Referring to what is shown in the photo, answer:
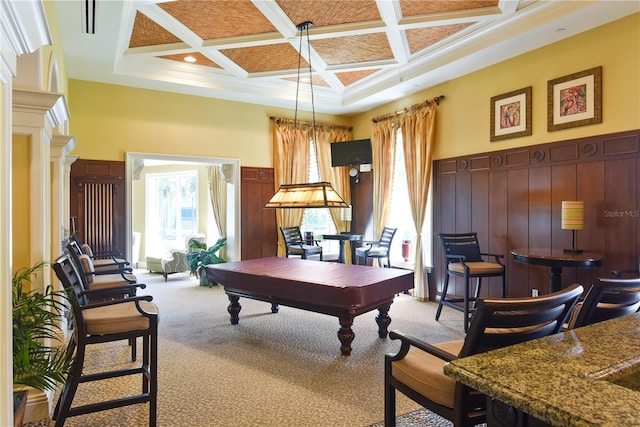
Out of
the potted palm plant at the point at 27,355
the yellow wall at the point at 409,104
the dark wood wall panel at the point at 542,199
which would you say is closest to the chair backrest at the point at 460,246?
the dark wood wall panel at the point at 542,199

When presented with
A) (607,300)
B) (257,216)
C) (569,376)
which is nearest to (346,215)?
(257,216)

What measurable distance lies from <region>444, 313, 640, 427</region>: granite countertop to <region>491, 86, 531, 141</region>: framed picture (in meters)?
3.98

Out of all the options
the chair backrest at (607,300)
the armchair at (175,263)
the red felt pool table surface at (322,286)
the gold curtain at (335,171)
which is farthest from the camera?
A: the armchair at (175,263)

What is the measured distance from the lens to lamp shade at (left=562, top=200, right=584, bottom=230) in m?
3.88

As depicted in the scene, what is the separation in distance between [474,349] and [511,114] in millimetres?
4037

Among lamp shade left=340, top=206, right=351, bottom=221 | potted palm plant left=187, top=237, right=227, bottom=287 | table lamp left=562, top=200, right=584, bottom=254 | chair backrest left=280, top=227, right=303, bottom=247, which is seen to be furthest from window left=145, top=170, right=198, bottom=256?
table lamp left=562, top=200, right=584, bottom=254

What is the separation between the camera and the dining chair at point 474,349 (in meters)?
1.61

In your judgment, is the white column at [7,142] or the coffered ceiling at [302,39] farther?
the coffered ceiling at [302,39]

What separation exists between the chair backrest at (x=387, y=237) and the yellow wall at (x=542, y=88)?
1365 mm

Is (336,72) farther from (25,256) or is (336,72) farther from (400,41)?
(25,256)

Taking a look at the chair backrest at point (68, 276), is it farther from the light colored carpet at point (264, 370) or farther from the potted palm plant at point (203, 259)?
the potted palm plant at point (203, 259)

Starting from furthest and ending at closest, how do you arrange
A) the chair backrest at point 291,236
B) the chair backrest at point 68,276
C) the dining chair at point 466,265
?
1. the chair backrest at point 291,236
2. the dining chair at point 466,265
3. the chair backrest at point 68,276

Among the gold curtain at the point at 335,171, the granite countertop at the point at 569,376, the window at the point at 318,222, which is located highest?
the gold curtain at the point at 335,171

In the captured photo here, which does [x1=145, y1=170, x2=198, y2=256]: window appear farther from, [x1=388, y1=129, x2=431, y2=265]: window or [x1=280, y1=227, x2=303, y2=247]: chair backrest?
[x1=388, y1=129, x2=431, y2=265]: window
